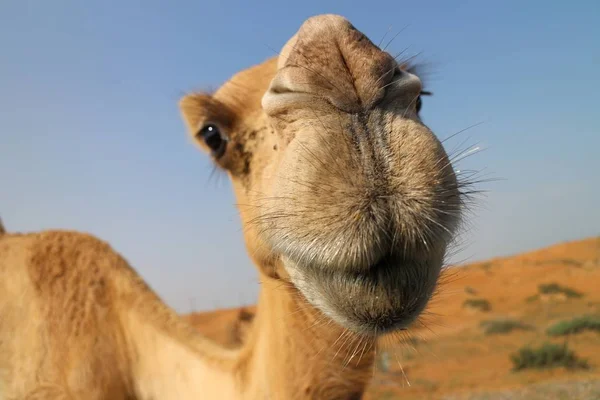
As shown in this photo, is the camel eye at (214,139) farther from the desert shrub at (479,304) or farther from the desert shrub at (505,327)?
the desert shrub at (479,304)

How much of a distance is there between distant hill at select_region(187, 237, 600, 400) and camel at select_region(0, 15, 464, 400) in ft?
1.92

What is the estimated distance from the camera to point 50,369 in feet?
13.1

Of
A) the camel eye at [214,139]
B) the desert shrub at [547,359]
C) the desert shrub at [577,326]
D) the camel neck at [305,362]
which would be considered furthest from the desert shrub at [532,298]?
the camel eye at [214,139]

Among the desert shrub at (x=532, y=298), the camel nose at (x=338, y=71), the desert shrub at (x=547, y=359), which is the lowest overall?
the desert shrub at (x=532, y=298)

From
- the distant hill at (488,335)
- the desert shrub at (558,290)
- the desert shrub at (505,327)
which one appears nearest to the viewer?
the distant hill at (488,335)

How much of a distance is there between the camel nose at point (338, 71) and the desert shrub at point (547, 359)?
641 inches

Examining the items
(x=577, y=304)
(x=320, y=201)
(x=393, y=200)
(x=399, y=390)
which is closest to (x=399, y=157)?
(x=393, y=200)

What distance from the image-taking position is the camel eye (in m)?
3.28

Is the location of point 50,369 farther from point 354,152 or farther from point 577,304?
point 577,304

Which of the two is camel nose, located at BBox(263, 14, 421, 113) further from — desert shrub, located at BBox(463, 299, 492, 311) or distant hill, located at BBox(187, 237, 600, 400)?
desert shrub, located at BBox(463, 299, 492, 311)

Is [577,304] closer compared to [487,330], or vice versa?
[487,330]

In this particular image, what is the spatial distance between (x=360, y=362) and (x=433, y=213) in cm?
159

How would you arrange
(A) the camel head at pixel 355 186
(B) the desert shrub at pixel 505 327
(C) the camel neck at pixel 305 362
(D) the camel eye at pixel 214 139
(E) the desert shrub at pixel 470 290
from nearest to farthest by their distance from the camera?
(A) the camel head at pixel 355 186 → (C) the camel neck at pixel 305 362 → (D) the camel eye at pixel 214 139 → (B) the desert shrub at pixel 505 327 → (E) the desert shrub at pixel 470 290

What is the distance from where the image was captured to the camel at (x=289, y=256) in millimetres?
1693
